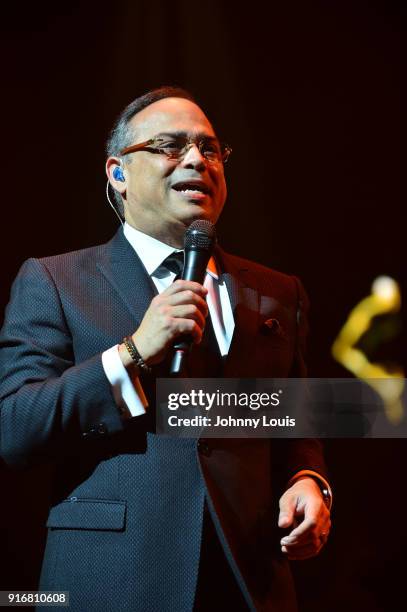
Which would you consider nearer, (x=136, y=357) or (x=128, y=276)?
(x=136, y=357)

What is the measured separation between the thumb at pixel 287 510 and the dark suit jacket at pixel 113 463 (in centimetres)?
7

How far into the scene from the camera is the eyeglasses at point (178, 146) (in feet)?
5.67

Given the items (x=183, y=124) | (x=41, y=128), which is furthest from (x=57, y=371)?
(x=41, y=128)

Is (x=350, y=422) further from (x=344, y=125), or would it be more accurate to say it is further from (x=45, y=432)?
(x=344, y=125)

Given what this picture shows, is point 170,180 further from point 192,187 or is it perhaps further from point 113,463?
point 113,463

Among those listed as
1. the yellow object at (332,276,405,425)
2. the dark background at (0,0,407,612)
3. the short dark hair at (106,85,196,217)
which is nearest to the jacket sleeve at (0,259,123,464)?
the short dark hair at (106,85,196,217)

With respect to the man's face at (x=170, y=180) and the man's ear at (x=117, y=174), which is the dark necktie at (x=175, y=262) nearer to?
the man's face at (x=170, y=180)

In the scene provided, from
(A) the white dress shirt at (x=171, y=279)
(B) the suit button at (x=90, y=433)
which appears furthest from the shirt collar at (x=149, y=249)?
(B) the suit button at (x=90, y=433)

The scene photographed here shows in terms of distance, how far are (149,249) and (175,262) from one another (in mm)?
79

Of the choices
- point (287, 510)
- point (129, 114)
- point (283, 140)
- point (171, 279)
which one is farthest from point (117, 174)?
point (283, 140)

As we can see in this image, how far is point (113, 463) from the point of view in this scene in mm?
1432

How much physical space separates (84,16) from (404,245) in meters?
1.80

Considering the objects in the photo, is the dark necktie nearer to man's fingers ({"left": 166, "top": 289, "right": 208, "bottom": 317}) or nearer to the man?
the man

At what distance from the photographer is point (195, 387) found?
1509 millimetres
